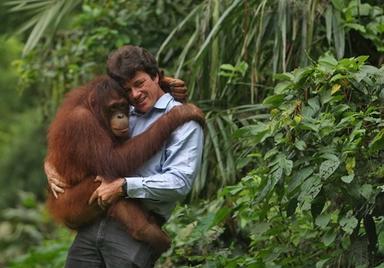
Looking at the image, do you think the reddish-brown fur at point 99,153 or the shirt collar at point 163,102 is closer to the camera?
the reddish-brown fur at point 99,153

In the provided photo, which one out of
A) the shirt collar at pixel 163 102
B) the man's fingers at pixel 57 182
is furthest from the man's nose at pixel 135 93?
the man's fingers at pixel 57 182

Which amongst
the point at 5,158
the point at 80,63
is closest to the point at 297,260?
the point at 80,63

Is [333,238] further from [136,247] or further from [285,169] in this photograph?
[136,247]

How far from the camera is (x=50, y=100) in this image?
909cm

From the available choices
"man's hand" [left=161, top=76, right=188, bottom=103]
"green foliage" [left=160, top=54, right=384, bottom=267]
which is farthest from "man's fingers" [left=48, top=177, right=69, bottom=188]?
"green foliage" [left=160, top=54, right=384, bottom=267]

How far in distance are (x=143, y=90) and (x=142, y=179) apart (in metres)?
0.46

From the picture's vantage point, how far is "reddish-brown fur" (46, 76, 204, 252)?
504 cm

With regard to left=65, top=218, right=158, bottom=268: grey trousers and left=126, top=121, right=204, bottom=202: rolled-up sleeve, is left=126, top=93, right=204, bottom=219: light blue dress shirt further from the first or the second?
left=65, top=218, right=158, bottom=268: grey trousers

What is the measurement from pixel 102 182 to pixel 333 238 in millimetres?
1274

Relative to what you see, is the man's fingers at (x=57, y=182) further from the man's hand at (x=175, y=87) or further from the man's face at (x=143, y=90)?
the man's hand at (x=175, y=87)

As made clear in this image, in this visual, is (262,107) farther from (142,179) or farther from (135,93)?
(142,179)

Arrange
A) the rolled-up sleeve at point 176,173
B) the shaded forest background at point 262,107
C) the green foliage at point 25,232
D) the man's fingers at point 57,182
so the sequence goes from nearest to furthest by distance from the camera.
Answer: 1. the rolled-up sleeve at point 176,173
2. the shaded forest background at point 262,107
3. the man's fingers at point 57,182
4. the green foliage at point 25,232

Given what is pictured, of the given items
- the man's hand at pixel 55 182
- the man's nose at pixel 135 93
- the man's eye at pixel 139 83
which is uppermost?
the man's eye at pixel 139 83

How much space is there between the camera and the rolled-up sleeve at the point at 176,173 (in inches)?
192
